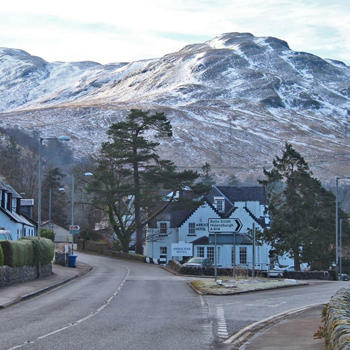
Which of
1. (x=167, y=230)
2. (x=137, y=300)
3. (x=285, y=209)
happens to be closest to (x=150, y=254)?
(x=167, y=230)

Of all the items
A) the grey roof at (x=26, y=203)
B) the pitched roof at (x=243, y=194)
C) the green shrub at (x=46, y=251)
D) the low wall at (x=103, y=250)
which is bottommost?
the low wall at (x=103, y=250)

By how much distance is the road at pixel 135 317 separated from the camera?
1242 cm

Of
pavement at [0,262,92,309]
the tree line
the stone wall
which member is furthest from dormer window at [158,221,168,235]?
the stone wall

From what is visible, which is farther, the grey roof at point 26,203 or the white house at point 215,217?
the grey roof at point 26,203

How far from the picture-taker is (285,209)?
190ft

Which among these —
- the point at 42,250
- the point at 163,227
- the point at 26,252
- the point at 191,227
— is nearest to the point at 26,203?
the point at 163,227

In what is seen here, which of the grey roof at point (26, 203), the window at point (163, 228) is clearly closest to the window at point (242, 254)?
the window at point (163, 228)

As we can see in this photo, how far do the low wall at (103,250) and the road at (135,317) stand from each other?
3423 cm

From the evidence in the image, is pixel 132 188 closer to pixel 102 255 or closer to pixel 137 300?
pixel 102 255

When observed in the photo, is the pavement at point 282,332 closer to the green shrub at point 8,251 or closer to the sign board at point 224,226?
the green shrub at point 8,251

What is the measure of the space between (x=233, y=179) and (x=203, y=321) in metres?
135

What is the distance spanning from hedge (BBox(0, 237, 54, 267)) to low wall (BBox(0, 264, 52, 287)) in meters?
0.25

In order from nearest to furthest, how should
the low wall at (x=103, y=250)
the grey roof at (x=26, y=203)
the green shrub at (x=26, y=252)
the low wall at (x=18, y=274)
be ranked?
1. the low wall at (x=18, y=274)
2. the green shrub at (x=26, y=252)
3. the low wall at (x=103, y=250)
4. the grey roof at (x=26, y=203)

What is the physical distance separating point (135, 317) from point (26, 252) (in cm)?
1490
